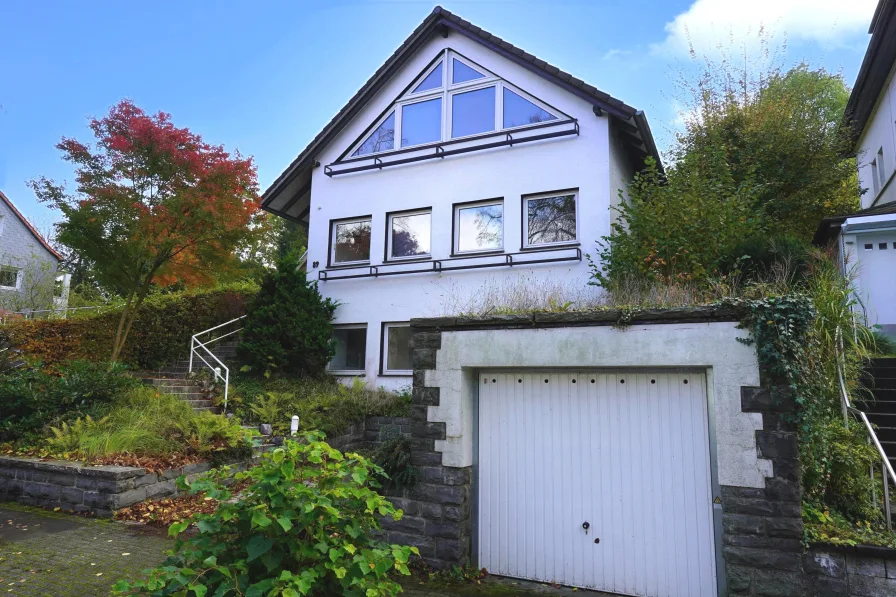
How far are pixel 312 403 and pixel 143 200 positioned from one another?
5.85 metres

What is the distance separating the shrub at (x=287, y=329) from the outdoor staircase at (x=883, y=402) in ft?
32.5

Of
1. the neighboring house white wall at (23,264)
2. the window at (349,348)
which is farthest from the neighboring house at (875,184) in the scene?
the neighboring house white wall at (23,264)

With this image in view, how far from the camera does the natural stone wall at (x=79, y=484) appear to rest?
7.16 m

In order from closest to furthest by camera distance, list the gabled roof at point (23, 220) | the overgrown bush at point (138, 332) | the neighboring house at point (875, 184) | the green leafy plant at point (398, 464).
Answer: the green leafy plant at point (398, 464)
the neighboring house at point (875, 184)
the overgrown bush at point (138, 332)
the gabled roof at point (23, 220)

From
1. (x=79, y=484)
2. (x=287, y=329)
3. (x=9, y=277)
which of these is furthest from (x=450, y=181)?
(x=9, y=277)

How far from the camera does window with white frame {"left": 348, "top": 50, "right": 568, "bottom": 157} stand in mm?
12805

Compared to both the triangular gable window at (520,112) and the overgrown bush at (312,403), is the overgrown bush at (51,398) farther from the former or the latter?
the triangular gable window at (520,112)

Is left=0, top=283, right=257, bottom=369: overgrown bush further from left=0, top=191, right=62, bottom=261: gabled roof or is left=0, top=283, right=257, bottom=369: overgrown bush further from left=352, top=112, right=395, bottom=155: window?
left=0, top=191, right=62, bottom=261: gabled roof

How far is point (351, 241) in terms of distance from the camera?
559 inches

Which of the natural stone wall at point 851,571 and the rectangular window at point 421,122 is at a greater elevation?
the rectangular window at point 421,122

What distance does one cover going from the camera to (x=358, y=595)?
3.26 metres

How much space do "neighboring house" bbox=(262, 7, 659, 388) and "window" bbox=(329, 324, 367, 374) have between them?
4 centimetres

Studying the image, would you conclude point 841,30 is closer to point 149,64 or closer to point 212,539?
point 149,64

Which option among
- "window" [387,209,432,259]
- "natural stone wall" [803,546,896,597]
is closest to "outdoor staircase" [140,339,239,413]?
"window" [387,209,432,259]
